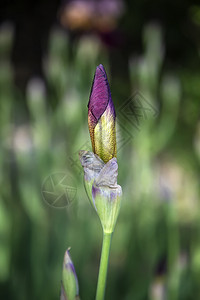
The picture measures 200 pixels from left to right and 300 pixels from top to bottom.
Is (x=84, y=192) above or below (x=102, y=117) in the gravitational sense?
below

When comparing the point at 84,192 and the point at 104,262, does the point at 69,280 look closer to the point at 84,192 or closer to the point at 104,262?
the point at 104,262

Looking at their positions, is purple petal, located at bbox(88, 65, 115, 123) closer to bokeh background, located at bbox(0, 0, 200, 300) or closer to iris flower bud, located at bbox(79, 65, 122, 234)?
iris flower bud, located at bbox(79, 65, 122, 234)

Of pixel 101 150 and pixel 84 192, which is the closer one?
pixel 101 150

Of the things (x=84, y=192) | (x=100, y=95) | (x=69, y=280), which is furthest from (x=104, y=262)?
(x=84, y=192)

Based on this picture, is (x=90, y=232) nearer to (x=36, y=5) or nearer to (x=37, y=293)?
(x=37, y=293)

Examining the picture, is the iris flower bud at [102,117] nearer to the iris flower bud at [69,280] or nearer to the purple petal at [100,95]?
the purple petal at [100,95]

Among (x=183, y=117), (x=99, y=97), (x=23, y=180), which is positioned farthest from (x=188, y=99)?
(x=99, y=97)

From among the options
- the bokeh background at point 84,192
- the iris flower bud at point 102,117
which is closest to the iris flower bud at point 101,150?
the iris flower bud at point 102,117
